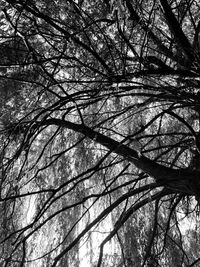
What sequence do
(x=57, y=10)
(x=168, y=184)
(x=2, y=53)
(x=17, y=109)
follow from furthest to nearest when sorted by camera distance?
1. (x=17, y=109)
2. (x=57, y=10)
3. (x=2, y=53)
4. (x=168, y=184)

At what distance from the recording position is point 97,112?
1.90 meters

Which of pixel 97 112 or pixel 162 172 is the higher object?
→ pixel 97 112

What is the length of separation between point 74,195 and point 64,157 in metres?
0.38

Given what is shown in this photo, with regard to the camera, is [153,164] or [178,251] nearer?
[153,164]

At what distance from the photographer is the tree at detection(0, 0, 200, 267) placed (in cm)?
134

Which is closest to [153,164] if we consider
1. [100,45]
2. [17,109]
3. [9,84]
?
[100,45]

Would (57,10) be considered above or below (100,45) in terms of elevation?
above

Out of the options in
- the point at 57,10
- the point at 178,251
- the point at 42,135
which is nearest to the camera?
the point at 57,10

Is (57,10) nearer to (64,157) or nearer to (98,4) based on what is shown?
(98,4)

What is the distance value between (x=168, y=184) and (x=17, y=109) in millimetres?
1071

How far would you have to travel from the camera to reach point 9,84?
1862 mm

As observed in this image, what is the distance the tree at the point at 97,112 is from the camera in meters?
1.34

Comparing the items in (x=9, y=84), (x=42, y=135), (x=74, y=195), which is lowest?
(x=74, y=195)

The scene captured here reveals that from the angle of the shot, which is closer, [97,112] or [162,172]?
[162,172]
